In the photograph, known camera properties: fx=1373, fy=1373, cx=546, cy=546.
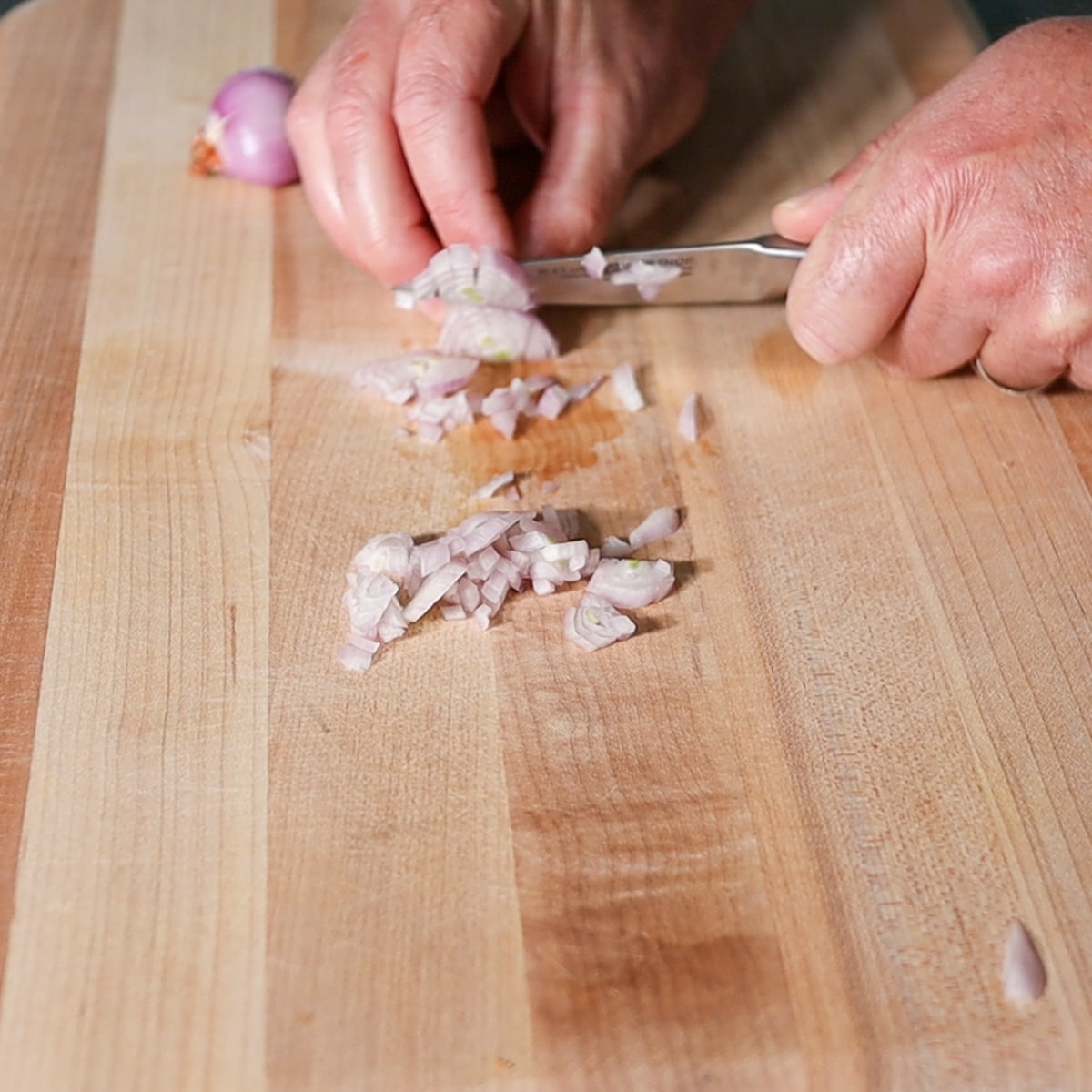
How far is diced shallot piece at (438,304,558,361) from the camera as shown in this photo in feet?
4.21

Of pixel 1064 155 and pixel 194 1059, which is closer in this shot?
pixel 194 1059

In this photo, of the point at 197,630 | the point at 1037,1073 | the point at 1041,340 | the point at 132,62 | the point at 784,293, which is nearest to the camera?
the point at 1037,1073

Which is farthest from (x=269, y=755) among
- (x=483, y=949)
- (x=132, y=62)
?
(x=132, y=62)

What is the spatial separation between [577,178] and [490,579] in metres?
0.44

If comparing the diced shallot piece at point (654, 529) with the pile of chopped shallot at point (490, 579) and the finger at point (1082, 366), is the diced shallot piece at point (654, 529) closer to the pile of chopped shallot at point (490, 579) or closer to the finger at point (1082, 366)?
the pile of chopped shallot at point (490, 579)

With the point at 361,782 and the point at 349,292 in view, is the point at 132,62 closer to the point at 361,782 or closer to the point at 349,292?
the point at 349,292

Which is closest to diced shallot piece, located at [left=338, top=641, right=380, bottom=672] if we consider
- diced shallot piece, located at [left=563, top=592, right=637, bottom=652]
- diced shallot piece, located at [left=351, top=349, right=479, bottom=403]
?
diced shallot piece, located at [left=563, top=592, right=637, bottom=652]

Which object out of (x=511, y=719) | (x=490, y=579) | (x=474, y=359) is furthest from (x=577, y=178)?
(x=511, y=719)

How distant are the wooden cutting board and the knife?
31mm

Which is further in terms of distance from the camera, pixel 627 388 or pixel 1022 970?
pixel 627 388

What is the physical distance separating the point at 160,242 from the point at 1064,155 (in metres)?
0.87

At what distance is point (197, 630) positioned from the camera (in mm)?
1059

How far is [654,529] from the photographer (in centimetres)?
114

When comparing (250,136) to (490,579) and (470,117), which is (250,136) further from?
(490,579)
